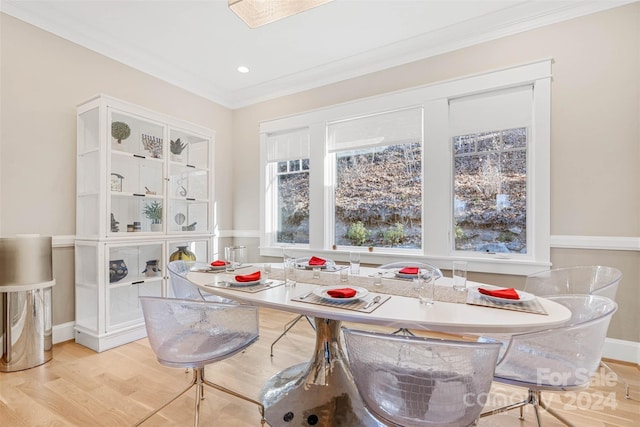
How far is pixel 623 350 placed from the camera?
2.36 metres

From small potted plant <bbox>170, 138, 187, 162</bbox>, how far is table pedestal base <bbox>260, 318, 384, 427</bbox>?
98.9 inches

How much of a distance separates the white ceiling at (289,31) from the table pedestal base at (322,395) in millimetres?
2672

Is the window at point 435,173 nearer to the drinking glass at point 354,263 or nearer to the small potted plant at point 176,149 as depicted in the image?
the small potted plant at point 176,149

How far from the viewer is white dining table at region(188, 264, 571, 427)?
116 centimetres

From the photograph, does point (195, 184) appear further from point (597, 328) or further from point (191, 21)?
point (597, 328)

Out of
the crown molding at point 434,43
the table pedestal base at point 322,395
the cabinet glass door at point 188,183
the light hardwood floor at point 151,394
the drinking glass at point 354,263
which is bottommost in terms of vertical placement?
the light hardwood floor at point 151,394

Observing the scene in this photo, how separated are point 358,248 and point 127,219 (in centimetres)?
244

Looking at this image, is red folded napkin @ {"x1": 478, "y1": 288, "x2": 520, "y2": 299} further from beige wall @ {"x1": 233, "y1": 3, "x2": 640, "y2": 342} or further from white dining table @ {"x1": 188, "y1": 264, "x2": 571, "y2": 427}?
beige wall @ {"x1": 233, "y1": 3, "x2": 640, "y2": 342}

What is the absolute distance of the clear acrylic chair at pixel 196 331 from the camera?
1.46 metres

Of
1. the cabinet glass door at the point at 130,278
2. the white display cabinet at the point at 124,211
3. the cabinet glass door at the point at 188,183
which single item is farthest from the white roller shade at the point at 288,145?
the cabinet glass door at the point at 130,278

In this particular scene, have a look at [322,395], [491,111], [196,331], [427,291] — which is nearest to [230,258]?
[196,331]

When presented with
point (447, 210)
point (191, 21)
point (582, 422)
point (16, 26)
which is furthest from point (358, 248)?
point (16, 26)

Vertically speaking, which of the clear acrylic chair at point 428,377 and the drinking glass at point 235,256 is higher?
the drinking glass at point 235,256

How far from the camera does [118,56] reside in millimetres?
3141
